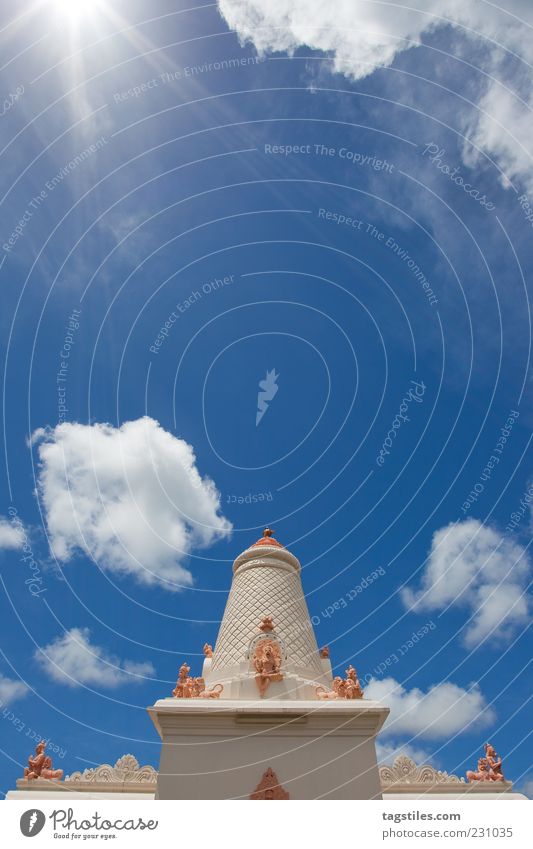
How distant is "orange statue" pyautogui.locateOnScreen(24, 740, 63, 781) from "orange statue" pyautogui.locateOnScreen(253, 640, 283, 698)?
5.18 meters

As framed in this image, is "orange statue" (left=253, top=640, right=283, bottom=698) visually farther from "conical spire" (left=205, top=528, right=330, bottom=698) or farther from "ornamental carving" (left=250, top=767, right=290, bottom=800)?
"ornamental carving" (left=250, top=767, right=290, bottom=800)

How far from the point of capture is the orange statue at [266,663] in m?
11.5

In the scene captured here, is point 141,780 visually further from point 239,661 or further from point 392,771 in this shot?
point 392,771

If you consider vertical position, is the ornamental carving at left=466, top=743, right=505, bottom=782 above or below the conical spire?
below

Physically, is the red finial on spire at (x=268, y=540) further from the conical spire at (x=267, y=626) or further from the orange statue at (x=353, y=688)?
the orange statue at (x=353, y=688)

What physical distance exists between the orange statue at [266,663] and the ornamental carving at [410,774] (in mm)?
3437

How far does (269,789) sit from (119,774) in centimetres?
430

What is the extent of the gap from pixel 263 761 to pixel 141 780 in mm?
3633

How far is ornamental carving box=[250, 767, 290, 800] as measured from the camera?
9867 millimetres

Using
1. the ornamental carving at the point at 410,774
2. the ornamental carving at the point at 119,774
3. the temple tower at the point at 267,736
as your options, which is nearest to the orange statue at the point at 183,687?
the temple tower at the point at 267,736

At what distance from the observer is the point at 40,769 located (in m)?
11.7
